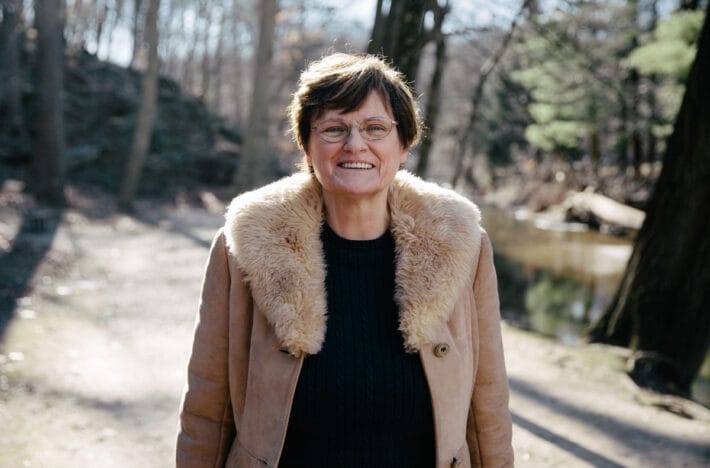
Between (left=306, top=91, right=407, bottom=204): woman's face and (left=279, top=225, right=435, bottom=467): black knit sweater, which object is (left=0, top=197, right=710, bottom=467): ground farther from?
(left=306, top=91, right=407, bottom=204): woman's face

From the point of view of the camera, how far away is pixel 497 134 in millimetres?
35375

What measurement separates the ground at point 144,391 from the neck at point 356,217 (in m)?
2.49

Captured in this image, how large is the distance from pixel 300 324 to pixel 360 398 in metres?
0.31

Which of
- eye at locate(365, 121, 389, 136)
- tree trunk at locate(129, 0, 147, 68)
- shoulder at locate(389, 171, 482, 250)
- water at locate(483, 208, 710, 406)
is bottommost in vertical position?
water at locate(483, 208, 710, 406)

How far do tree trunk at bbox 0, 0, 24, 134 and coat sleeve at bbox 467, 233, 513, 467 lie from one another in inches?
685

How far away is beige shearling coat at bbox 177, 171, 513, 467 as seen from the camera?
1984 millimetres

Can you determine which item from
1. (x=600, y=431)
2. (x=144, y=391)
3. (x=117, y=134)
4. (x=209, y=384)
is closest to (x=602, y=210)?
(x=117, y=134)

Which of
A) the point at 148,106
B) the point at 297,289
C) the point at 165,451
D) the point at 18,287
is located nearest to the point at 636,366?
the point at 165,451

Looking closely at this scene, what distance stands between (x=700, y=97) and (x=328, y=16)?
16.1 feet

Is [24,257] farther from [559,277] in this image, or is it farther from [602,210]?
[602,210]

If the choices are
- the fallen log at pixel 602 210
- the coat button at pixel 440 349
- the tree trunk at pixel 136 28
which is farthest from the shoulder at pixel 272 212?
the tree trunk at pixel 136 28

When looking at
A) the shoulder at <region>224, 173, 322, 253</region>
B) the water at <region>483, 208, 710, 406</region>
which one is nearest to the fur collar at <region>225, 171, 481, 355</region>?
the shoulder at <region>224, 173, 322, 253</region>

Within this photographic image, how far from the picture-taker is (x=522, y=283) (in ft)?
38.3

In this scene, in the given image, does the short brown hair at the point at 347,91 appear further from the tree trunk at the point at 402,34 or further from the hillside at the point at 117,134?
the hillside at the point at 117,134
